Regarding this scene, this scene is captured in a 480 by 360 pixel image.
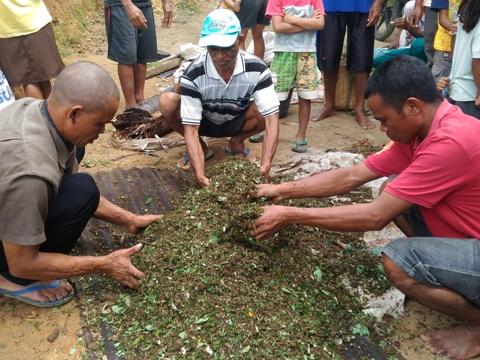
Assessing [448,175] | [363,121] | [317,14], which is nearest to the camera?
[448,175]

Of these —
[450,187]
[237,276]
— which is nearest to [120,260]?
[237,276]

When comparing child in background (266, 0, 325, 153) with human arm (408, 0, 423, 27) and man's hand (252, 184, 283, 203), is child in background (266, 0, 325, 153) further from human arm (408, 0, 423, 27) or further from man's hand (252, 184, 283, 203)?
man's hand (252, 184, 283, 203)

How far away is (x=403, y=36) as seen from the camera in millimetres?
6570

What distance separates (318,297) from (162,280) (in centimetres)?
83

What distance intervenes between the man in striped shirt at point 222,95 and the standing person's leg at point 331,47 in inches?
57.4

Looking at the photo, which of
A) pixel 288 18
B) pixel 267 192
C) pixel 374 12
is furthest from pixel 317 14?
pixel 267 192

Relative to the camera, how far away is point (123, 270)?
8.05ft

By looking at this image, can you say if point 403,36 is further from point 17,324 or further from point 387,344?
point 17,324

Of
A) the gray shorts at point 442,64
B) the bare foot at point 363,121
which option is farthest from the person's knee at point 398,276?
the bare foot at point 363,121

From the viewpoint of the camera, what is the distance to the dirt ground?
234 centimetres

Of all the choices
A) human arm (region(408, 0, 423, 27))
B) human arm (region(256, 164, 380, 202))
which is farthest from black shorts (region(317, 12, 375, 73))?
human arm (region(256, 164, 380, 202))

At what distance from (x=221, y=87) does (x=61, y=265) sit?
1978mm

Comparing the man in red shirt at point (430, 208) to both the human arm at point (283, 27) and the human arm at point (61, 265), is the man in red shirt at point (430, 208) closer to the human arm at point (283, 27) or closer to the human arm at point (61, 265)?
the human arm at point (61, 265)

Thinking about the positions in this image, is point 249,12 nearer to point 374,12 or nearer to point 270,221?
point 374,12
